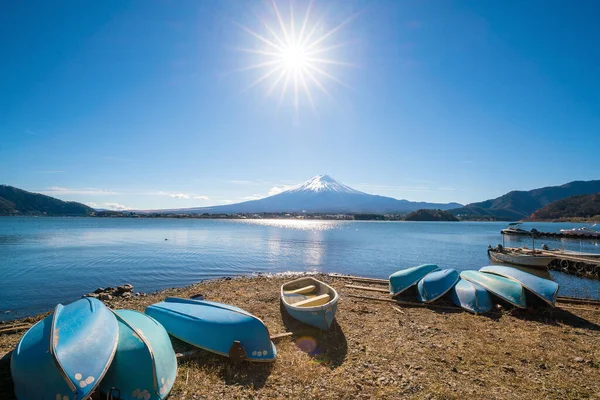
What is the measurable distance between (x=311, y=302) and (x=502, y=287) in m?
8.15

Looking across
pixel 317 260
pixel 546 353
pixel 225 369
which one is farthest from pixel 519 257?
pixel 225 369

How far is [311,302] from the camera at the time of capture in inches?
437

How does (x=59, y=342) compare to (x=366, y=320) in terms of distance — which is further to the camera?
(x=366, y=320)

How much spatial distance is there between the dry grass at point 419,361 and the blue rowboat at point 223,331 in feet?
1.03

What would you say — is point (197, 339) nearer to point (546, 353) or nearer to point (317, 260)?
point (546, 353)

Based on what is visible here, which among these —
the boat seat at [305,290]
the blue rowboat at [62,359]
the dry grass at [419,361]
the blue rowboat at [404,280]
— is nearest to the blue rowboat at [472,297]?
the dry grass at [419,361]

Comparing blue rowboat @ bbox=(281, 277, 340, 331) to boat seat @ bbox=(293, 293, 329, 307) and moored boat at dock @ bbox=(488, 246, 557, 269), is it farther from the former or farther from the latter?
moored boat at dock @ bbox=(488, 246, 557, 269)

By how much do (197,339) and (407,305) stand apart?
9.14 meters

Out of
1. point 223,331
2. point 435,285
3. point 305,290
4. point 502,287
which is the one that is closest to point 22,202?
point 305,290

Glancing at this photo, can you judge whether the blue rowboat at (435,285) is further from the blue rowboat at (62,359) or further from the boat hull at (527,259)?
the boat hull at (527,259)

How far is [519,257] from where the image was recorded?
3030cm

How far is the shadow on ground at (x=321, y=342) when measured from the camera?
7.88 metres

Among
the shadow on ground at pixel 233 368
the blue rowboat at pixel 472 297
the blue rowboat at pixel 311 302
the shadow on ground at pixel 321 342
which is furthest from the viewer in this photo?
the blue rowboat at pixel 472 297

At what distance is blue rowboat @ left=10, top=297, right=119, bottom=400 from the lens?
482 centimetres
